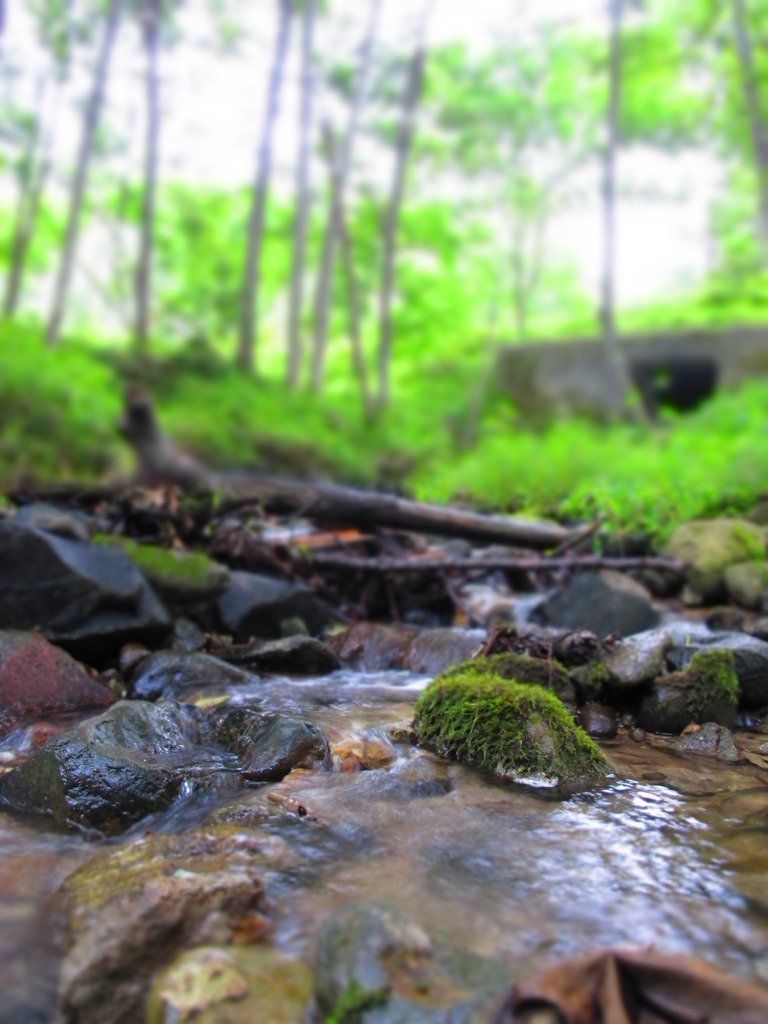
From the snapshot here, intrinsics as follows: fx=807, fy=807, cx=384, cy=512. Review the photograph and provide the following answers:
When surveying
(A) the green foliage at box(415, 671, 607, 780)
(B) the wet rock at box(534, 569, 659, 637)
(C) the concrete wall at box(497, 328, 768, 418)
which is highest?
(C) the concrete wall at box(497, 328, 768, 418)

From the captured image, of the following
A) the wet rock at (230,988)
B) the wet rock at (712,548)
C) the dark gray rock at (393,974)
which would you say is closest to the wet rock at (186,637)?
the wet rock at (230,988)

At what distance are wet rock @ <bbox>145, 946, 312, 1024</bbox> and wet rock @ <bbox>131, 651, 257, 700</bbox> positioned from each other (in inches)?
85.8

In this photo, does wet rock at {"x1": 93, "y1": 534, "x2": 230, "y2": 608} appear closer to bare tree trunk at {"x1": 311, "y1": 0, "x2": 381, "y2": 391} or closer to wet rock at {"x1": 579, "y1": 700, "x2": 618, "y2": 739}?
wet rock at {"x1": 579, "y1": 700, "x2": 618, "y2": 739}

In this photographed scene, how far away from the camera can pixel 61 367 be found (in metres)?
17.6

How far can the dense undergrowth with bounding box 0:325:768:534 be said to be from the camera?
9635 mm

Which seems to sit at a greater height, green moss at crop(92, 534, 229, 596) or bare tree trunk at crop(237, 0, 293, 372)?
bare tree trunk at crop(237, 0, 293, 372)

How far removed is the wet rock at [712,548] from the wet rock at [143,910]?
4.60 m

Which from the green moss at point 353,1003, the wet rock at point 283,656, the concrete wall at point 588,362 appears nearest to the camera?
the green moss at point 353,1003

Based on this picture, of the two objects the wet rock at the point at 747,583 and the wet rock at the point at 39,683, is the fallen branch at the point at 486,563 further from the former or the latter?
the wet rock at the point at 39,683

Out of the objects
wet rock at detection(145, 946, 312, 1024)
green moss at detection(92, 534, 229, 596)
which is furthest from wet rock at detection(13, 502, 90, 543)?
wet rock at detection(145, 946, 312, 1024)

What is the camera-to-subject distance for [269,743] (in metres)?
3.16

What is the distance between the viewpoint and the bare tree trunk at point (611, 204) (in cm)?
1845

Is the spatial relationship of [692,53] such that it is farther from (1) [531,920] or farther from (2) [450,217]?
(1) [531,920]

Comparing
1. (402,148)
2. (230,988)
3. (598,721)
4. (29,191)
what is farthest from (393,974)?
(29,191)
